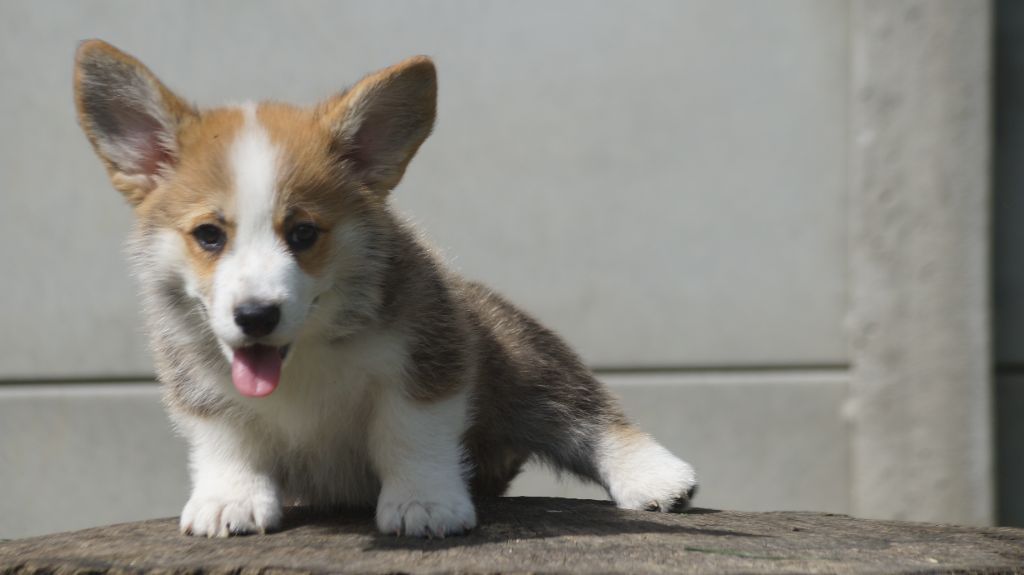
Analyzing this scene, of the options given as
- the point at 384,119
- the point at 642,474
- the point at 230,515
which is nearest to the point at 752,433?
the point at 642,474

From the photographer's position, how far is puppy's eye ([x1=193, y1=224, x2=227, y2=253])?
279 centimetres

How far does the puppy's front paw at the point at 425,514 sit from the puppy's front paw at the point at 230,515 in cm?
28

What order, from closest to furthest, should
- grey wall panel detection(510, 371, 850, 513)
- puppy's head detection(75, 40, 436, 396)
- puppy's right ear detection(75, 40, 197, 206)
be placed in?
1. puppy's head detection(75, 40, 436, 396)
2. puppy's right ear detection(75, 40, 197, 206)
3. grey wall panel detection(510, 371, 850, 513)

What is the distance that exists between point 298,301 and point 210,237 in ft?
0.97

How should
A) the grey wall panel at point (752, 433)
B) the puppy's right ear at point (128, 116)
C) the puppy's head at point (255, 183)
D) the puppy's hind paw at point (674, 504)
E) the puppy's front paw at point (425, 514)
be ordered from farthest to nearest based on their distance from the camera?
the grey wall panel at point (752, 433)
the puppy's hind paw at point (674, 504)
the puppy's right ear at point (128, 116)
the puppy's front paw at point (425, 514)
the puppy's head at point (255, 183)

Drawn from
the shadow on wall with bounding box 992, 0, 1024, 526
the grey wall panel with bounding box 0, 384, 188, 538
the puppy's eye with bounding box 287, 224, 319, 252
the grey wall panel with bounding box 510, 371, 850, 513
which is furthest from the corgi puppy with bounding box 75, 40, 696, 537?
the shadow on wall with bounding box 992, 0, 1024, 526

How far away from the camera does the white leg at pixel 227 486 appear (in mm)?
2920

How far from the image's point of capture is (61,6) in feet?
17.8

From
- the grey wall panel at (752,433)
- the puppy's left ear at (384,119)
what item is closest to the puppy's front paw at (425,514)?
the puppy's left ear at (384,119)

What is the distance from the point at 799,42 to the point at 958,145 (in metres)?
0.83

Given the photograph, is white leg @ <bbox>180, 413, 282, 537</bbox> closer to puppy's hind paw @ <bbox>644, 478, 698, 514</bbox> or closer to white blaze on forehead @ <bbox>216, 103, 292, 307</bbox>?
white blaze on forehead @ <bbox>216, 103, 292, 307</bbox>

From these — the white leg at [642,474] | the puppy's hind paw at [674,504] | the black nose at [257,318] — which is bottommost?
the puppy's hind paw at [674,504]

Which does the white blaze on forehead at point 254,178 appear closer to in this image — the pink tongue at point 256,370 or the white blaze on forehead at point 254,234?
the white blaze on forehead at point 254,234

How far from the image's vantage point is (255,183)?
278cm
